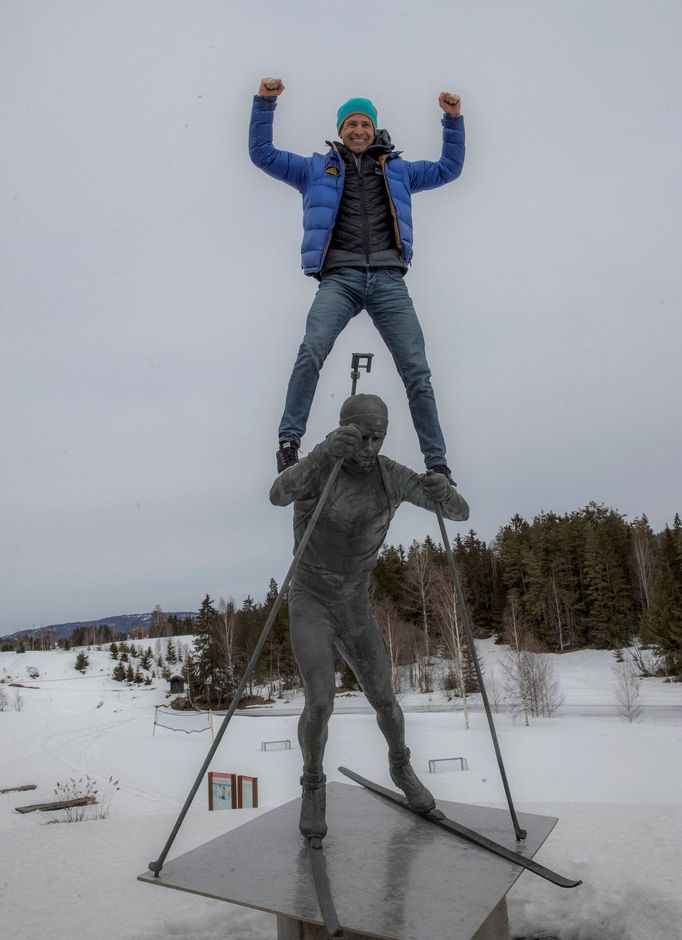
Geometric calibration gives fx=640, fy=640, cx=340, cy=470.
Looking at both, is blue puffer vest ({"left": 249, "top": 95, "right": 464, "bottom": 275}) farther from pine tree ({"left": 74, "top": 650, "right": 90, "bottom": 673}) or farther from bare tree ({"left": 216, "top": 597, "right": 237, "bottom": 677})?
pine tree ({"left": 74, "top": 650, "right": 90, "bottom": 673})

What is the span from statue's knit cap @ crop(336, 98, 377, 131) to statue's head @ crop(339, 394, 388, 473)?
8.12 ft

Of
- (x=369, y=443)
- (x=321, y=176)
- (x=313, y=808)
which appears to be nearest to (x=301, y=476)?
(x=369, y=443)

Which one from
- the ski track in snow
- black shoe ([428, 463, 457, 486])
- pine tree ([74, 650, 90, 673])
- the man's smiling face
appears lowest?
the ski track in snow

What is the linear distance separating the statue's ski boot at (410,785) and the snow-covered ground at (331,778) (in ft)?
7.45

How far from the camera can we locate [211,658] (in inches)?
1591

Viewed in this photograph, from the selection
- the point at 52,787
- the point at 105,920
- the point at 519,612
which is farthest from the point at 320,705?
the point at 519,612

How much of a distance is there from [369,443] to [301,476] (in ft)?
1.75

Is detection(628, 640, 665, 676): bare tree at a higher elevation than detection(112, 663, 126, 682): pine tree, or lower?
higher

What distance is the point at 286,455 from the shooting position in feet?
14.9

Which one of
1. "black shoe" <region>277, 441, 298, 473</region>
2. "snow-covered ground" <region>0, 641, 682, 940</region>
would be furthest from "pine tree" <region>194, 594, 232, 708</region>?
"black shoe" <region>277, 441, 298, 473</region>

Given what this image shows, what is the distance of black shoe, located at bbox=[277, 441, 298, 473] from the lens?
4.54 meters

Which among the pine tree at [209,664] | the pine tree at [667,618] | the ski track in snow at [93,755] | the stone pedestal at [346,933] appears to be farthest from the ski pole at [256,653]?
the pine tree at [209,664]

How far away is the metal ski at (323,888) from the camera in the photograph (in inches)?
125

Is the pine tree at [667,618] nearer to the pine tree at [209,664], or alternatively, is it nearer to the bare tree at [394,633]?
the bare tree at [394,633]
